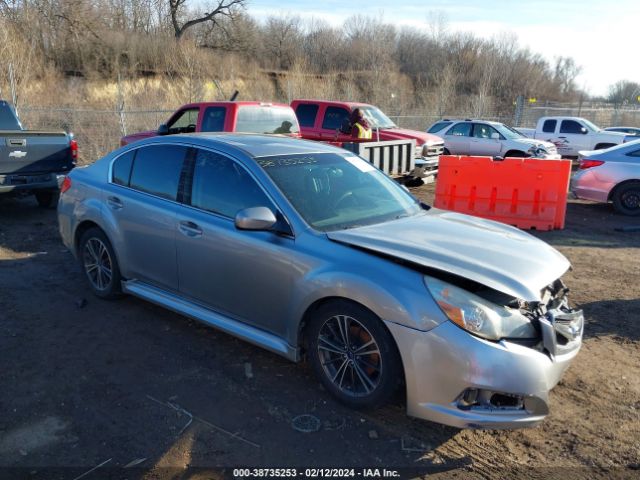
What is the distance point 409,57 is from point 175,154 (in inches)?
2175

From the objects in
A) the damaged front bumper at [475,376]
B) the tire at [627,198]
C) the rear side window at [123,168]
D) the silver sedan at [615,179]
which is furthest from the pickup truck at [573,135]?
the damaged front bumper at [475,376]

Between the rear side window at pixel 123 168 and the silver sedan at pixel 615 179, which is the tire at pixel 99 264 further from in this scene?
the silver sedan at pixel 615 179

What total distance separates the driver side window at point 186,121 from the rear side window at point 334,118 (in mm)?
3450

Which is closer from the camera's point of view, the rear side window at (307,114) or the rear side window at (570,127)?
the rear side window at (307,114)

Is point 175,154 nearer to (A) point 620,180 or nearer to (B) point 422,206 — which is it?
(B) point 422,206

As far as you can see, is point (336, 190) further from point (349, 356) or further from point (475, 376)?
point (475, 376)

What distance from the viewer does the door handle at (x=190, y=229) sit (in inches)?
166

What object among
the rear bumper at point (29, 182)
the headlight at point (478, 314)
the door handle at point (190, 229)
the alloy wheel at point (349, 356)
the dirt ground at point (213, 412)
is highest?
the door handle at point (190, 229)

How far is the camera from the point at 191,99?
25.5 metres

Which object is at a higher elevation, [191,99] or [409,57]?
[409,57]

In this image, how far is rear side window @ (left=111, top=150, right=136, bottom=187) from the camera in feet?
16.7

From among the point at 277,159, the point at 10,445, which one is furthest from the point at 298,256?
the point at 10,445

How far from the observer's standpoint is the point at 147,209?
4668 millimetres

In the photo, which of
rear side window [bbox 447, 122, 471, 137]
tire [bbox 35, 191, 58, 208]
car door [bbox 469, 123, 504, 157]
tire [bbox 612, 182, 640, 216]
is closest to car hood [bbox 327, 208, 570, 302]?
tire [bbox 612, 182, 640, 216]
